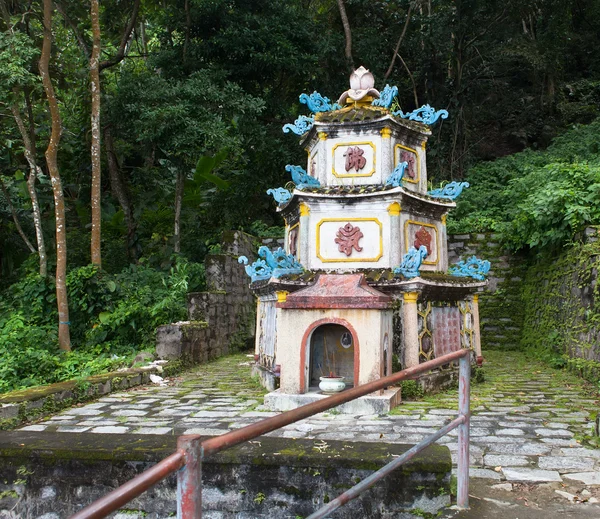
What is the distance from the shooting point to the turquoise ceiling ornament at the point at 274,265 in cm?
787

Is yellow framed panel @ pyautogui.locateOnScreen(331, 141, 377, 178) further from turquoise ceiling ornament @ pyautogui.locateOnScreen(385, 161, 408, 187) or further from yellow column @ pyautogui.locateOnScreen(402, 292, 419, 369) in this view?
yellow column @ pyautogui.locateOnScreen(402, 292, 419, 369)

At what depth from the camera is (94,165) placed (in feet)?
36.8

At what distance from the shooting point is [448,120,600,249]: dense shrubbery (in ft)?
32.3

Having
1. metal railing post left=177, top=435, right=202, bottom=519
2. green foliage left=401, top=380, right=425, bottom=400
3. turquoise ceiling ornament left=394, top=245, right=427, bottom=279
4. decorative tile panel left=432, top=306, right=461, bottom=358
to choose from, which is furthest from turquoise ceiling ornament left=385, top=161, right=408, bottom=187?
metal railing post left=177, top=435, right=202, bottom=519

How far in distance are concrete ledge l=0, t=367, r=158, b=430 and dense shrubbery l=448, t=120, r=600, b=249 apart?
8.18 meters

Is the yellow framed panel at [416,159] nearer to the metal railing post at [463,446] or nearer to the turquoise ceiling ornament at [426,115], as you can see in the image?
the turquoise ceiling ornament at [426,115]

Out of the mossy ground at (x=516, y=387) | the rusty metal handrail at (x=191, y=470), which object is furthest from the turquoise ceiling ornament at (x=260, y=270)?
the rusty metal handrail at (x=191, y=470)

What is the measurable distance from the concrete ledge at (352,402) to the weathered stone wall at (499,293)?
294 inches

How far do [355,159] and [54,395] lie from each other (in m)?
5.52

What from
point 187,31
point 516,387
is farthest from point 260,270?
point 187,31

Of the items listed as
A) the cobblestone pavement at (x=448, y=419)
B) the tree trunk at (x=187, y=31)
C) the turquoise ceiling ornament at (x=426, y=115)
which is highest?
the tree trunk at (x=187, y=31)

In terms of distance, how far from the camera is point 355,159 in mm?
8555

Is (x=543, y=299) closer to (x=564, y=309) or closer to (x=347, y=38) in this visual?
(x=564, y=309)

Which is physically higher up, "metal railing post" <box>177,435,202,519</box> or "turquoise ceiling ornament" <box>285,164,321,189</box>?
"turquoise ceiling ornament" <box>285,164,321,189</box>
